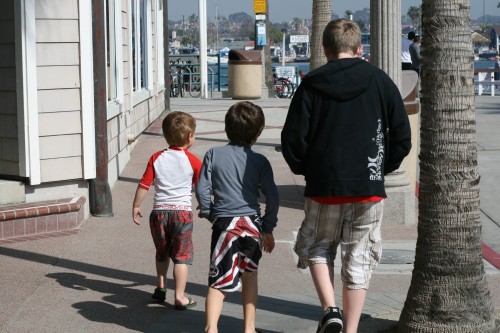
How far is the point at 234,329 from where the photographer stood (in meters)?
5.80

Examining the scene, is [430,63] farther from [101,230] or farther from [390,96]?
[101,230]

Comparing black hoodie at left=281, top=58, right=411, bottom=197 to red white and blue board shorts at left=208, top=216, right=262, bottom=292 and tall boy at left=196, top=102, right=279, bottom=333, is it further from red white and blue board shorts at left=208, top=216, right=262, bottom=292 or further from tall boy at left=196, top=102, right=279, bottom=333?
red white and blue board shorts at left=208, top=216, right=262, bottom=292

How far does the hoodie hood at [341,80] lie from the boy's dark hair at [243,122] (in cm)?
41

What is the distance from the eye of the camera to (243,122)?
5.29 metres

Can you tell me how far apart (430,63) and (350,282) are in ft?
4.24

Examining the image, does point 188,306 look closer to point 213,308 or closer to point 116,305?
point 116,305

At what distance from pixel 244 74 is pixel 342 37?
21863 mm

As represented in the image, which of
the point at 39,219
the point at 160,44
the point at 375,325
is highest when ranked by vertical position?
the point at 160,44

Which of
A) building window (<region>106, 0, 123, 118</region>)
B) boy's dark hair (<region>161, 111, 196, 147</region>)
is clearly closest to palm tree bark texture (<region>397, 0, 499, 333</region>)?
boy's dark hair (<region>161, 111, 196, 147</region>)

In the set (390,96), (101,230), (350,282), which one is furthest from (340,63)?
(101,230)

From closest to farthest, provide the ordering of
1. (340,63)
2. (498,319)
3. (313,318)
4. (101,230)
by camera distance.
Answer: (340,63) → (498,319) → (313,318) → (101,230)

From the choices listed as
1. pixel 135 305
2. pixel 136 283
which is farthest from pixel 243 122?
pixel 136 283

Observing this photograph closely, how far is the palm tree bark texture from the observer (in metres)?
5.21

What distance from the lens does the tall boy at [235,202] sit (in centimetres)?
530
